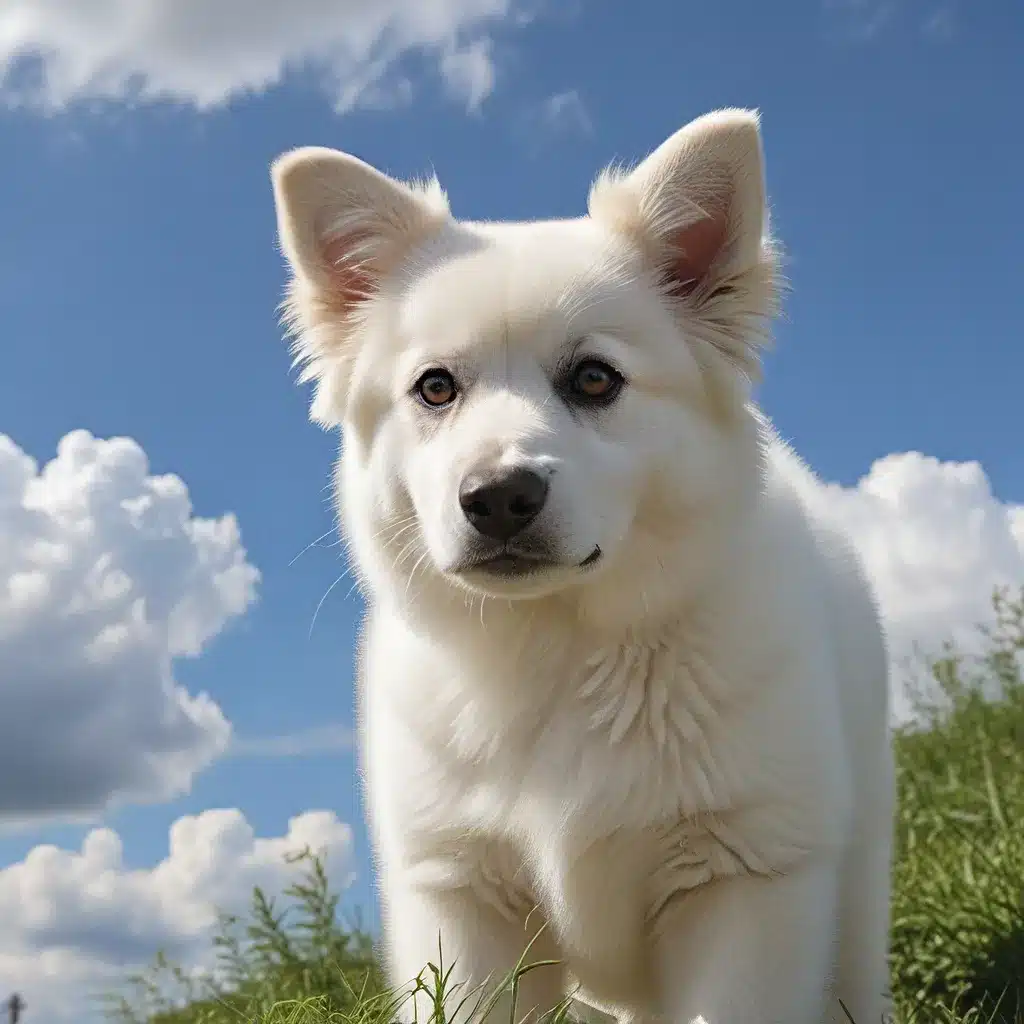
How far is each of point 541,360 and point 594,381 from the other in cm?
14

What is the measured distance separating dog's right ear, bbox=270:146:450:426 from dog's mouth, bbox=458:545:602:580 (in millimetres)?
882

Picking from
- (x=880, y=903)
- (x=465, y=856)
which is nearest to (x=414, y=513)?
(x=465, y=856)

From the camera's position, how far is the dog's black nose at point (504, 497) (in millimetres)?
2781

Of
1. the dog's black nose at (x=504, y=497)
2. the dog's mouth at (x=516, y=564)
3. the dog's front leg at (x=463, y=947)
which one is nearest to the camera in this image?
the dog's black nose at (x=504, y=497)

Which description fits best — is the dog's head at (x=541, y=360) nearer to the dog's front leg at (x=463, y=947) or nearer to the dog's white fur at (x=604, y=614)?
the dog's white fur at (x=604, y=614)

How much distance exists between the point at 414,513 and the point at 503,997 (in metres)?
1.26

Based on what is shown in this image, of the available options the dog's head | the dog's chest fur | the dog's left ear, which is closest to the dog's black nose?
the dog's head

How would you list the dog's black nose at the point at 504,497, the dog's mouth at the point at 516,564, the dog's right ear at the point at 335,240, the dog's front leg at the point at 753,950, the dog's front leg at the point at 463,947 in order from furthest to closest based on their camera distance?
the dog's right ear at the point at 335,240 < the dog's front leg at the point at 463,947 < the dog's front leg at the point at 753,950 < the dog's mouth at the point at 516,564 < the dog's black nose at the point at 504,497

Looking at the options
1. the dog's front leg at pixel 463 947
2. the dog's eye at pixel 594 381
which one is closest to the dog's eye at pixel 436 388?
the dog's eye at pixel 594 381

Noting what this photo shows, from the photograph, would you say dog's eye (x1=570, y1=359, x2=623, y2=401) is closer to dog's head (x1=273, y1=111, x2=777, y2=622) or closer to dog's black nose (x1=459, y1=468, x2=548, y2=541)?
dog's head (x1=273, y1=111, x2=777, y2=622)

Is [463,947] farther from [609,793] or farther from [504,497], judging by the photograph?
[504,497]

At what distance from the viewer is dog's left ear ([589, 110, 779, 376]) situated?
10.9ft

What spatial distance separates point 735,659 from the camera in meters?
3.23

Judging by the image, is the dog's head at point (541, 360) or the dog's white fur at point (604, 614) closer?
the dog's head at point (541, 360)
